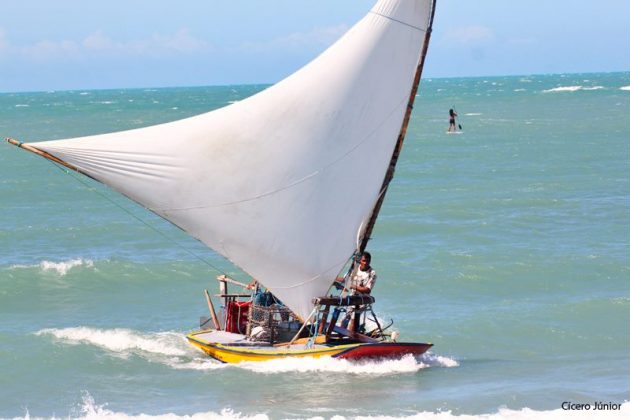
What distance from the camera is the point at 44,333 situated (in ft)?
82.8

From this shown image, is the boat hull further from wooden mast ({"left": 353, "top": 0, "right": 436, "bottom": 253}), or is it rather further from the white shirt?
wooden mast ({"left": 353, "top": 0, "right": 436, "bottom": 253})

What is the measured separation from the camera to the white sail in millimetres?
A: 19438

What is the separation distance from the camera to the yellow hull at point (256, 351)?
1964 centimetres

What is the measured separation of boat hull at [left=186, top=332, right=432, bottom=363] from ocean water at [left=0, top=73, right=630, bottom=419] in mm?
191

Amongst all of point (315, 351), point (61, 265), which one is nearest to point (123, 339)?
point (315, 351)

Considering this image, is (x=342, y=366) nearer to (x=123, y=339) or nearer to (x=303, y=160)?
(x=303, y=160)

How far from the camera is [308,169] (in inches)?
779

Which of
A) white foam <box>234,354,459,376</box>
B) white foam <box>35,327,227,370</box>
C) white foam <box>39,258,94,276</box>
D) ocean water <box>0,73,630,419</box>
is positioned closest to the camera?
ocean water <box>0,73,630,419</box>

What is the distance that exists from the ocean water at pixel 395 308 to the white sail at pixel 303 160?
6.50 ft

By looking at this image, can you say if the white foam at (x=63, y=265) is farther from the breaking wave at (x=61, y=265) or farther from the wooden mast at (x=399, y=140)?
the wooden mast at (x=399, y=140)

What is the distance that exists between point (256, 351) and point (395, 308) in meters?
7.53

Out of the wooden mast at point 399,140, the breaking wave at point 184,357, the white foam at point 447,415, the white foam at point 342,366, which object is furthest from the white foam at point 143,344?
the wooden mast at point 399,140

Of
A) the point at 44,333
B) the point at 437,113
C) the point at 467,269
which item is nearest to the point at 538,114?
the point at 437,113

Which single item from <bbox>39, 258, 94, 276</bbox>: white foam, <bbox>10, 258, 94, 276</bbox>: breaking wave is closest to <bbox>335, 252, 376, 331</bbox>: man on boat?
<bbox>39, 258, 94, 276</bbox>: white foam
